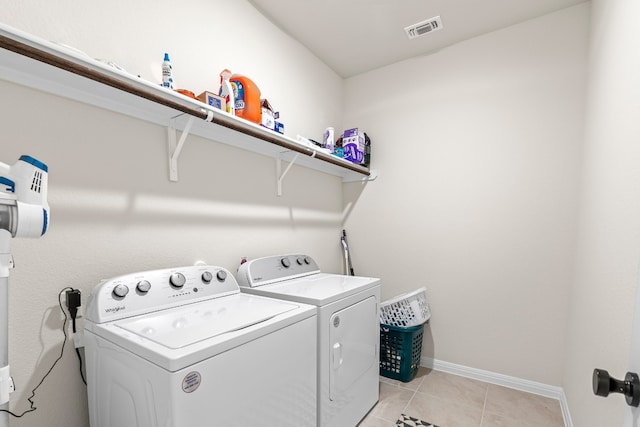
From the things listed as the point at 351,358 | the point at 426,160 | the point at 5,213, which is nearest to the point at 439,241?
the point at 426,160

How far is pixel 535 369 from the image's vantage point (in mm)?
2098

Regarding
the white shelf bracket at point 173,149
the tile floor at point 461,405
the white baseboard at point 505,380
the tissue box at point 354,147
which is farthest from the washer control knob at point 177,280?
the white baseboard at point 505,380

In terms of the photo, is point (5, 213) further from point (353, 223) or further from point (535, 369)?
point (535, 369)

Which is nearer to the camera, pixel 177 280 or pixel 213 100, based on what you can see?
pixel 177 280

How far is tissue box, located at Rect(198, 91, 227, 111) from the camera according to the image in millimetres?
1433

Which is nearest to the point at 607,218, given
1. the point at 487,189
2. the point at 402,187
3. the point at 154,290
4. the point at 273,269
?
the point at 487,189

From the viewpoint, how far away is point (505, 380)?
2.18 m

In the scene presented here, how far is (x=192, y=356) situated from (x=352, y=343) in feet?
3.41

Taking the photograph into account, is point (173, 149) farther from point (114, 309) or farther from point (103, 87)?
point (114, 309)

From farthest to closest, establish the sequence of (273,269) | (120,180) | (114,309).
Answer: (273,269) → (120,180) → (114,309)

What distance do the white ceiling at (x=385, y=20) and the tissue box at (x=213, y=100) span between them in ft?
3.31

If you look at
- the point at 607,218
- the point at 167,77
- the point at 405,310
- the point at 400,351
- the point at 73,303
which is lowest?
the point at 400,351

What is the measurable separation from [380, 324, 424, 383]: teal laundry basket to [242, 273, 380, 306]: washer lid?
2.02 feet

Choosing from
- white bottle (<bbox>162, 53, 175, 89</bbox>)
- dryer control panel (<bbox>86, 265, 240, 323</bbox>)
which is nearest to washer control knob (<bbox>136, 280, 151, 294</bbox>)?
dryer control panel (<bbox>86, 265, 240, 323</bbox>)
